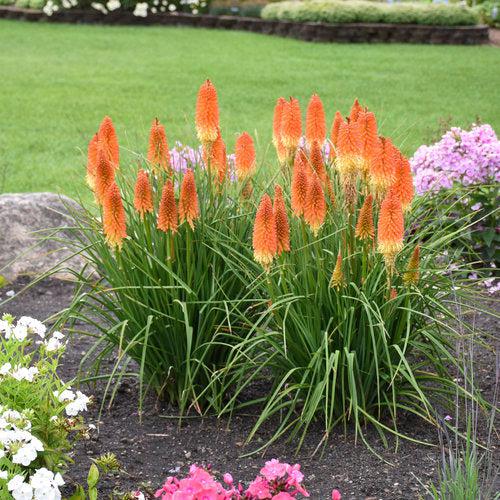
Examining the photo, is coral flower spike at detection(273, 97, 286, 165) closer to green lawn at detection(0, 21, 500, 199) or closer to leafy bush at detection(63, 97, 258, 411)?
leafy bush at detection(63, 97, 258, 411)

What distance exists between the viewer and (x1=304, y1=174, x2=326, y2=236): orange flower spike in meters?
3.13

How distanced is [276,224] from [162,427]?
0.99 metres

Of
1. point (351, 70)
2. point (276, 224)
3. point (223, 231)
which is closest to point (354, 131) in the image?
point (276, 224)

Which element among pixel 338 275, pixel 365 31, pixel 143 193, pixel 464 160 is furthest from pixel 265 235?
pixel 365 31

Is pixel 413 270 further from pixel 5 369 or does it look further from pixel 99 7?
pixel 99 7

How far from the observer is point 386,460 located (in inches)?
132

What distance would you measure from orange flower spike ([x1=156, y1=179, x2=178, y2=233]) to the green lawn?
425 centimetres

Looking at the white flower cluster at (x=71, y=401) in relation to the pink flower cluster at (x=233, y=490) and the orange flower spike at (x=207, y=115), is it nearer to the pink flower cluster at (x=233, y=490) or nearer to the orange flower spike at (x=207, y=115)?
the pink flower cluster at (x=233, y=490)

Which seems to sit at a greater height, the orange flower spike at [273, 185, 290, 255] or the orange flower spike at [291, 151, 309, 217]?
the orange flower spike at [291, 151, 309, 217]

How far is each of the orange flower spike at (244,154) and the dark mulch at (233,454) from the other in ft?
3.09

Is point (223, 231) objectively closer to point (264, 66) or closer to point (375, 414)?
point (375, 414)

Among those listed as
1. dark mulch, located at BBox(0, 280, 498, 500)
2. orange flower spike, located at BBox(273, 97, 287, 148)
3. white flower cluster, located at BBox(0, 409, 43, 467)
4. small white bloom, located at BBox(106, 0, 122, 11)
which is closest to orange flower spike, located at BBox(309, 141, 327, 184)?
orange flower spike, located at BBox(273, 97, 287, 148)

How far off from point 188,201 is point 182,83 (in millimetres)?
9999

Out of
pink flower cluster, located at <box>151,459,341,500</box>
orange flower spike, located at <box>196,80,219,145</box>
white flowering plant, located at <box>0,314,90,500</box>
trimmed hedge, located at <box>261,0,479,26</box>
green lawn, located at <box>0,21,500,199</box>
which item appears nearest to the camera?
pink flower cluster, located at <box>151,459,341,500</box>
